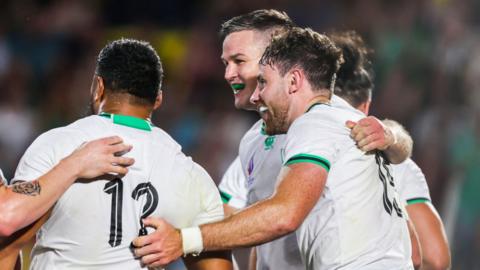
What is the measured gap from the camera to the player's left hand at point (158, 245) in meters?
3.85

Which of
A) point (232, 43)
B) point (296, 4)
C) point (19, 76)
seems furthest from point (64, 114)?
point (232, 43)

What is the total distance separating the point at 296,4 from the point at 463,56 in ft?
6.73

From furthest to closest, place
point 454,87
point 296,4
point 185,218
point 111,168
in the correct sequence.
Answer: point 296,4
point 454,87
point 185,218
point 111,168

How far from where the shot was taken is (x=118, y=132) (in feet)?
13.1

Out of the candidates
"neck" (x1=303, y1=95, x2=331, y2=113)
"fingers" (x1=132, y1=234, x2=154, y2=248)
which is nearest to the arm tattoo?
"fingers" (x1=132, y1=234, x2=154, y2=248)

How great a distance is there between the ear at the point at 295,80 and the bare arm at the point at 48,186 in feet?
3.12

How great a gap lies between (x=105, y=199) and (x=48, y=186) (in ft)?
0.96

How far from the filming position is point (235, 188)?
215 inches

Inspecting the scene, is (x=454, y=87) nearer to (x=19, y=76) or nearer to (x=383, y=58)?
(x=383, y=58)

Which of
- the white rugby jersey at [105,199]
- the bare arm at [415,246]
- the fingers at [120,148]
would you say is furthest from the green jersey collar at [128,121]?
the bare arm at [415,246]

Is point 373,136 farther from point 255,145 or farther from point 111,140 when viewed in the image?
point 111,140

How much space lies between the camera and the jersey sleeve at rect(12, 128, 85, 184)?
3812 millimetres

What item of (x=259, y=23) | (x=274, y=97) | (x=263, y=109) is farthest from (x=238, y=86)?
(x=274, y=97)

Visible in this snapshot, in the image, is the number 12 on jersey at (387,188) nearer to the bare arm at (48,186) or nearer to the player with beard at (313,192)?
the player with beard at (313,192)
